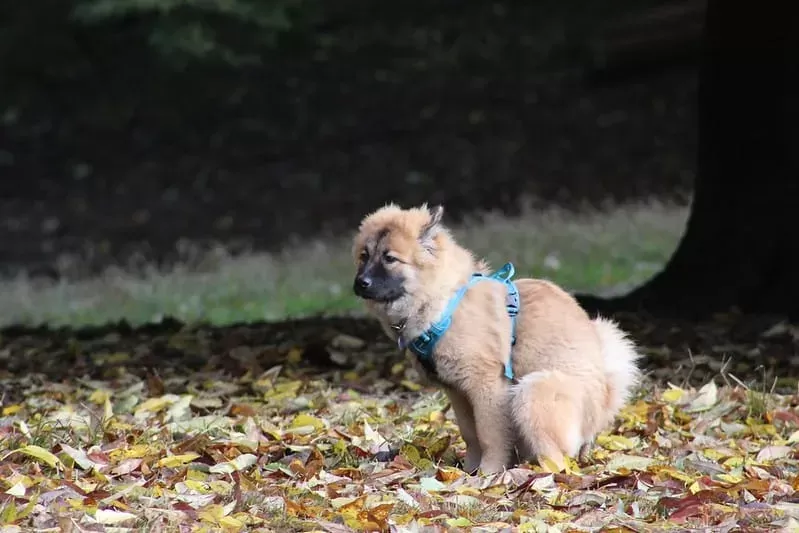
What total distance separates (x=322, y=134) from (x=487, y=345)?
1517 centimetres

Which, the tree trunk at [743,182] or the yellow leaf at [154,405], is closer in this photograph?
the yellow leaf at [154,405]

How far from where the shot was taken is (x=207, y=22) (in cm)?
1981

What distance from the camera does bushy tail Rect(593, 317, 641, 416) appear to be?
18.5 feet

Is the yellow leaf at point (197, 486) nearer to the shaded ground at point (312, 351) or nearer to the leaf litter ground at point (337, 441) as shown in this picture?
the leaf litter ground at point (337, 441)

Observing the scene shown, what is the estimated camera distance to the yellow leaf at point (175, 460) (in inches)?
212

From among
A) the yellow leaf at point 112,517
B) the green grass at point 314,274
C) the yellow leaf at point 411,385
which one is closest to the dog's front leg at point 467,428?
the yellow leaf at point 112,517

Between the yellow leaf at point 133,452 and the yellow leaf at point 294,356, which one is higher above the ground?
the yellow leaf at point 133,452

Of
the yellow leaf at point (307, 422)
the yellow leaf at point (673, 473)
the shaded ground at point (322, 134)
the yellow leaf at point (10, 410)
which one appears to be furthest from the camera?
the shaded ground at point (322, 134)

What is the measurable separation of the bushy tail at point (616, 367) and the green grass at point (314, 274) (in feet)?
19.3

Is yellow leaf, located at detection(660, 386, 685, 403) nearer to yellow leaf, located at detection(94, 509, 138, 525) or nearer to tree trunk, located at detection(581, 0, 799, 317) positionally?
tree trunk, located at detection(581, 0, 799, 317)

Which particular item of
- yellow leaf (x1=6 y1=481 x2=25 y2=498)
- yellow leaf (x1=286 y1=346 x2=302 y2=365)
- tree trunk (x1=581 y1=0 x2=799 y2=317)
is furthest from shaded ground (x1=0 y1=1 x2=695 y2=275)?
yellow leaf (x1=6 y1=481 x2=25 y2=498)

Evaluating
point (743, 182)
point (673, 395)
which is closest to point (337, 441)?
point (673, 395)

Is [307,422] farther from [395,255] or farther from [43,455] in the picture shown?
[43,455]

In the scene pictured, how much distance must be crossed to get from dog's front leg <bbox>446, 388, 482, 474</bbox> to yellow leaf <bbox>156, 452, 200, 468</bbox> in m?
1.21
